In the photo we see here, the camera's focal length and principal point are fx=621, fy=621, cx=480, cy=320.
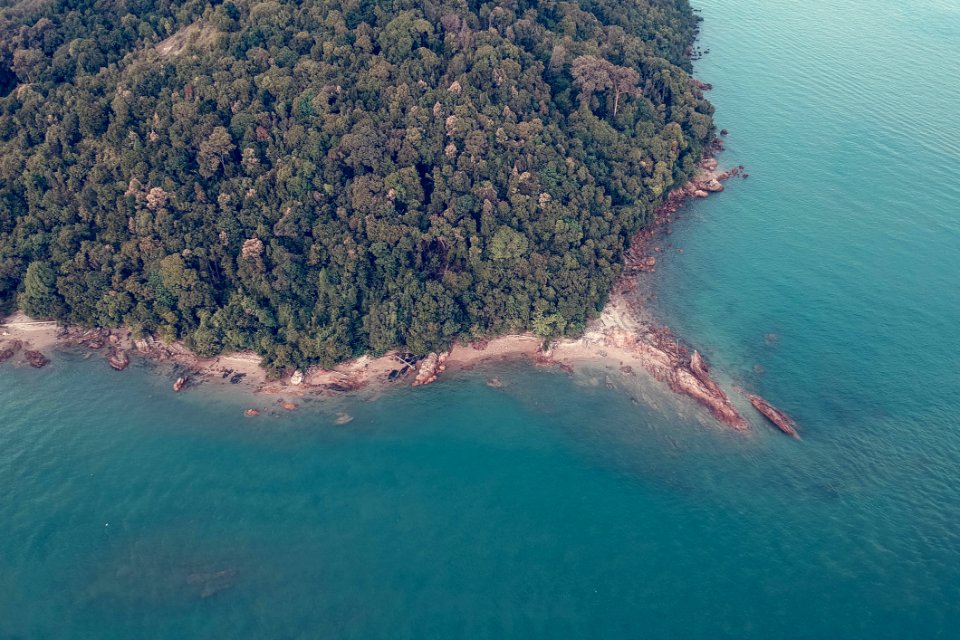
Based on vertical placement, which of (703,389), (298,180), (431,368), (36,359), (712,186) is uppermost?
→ (298,180)

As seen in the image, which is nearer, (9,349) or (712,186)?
(9,349)

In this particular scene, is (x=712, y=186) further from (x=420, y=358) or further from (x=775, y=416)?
(x=420, y=358)

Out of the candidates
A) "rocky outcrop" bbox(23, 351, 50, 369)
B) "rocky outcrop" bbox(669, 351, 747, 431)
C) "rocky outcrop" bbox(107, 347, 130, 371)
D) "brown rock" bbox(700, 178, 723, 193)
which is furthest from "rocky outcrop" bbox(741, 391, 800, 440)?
"rocky outcrop" bbox(23, 351, 50, 369)

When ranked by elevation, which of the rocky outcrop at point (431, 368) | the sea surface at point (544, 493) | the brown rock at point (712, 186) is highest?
the brown rock at point (712, 186)

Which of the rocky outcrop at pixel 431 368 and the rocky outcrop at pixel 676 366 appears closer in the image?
the rocky outcrop at pixel 676 366

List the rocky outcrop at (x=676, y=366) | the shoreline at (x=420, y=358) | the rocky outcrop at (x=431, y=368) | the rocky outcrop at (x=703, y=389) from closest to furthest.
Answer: the rocky outcrop at (x=703, y=389), the rocky outcrop at (x=676, y=366), the shoreline at (x=420, y=358), the rocky outcrop at (x=431, y=368)

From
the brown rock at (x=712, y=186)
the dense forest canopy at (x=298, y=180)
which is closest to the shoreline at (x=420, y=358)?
the dense forest canopy at (x=298, y=180)

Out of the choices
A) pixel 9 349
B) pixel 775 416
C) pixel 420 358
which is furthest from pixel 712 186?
pixel 9 349

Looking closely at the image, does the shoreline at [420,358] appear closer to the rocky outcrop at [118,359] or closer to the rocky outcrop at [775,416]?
the rocky outcrop at [118,359]
